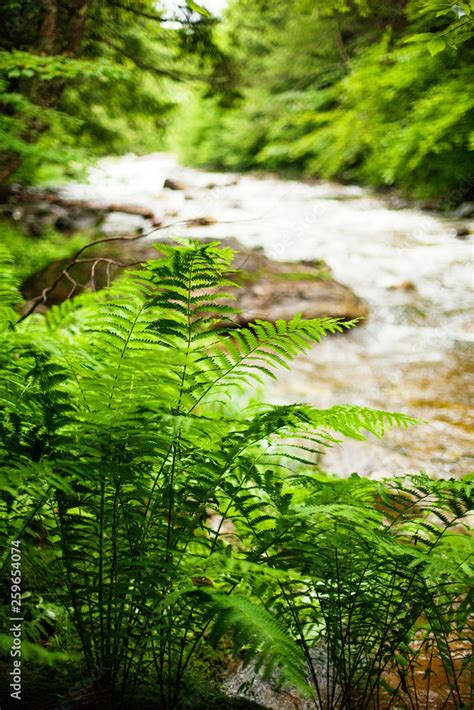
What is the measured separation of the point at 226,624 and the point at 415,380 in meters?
4.93

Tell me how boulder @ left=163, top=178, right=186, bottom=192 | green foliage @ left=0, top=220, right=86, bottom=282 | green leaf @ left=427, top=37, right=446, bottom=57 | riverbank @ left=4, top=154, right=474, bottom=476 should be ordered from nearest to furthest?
1. green leaf @ left=427, top=37, right=446, bottom=57
2. riverbank @ left=4, top=154, right=474, bottom=476
3. green foliage @ left=0, top=220, right=86, bottom=282
4. boulder @ left=163, top=178, right=186, bottom=192

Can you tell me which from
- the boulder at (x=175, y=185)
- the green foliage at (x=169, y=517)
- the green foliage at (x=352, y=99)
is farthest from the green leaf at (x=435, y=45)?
the boulder at (x=175, y=185)

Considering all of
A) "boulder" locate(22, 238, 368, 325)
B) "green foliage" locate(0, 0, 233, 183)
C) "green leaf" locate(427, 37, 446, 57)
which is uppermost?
"green foliage" locate(0, 0, 233, 183)

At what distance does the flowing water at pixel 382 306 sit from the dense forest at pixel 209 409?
10 centimetres

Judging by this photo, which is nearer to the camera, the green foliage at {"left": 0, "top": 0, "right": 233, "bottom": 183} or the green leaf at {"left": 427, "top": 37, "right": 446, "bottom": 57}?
the green leaf at {"left": 427, "top": 37, "right": 446, "bottom": 57}

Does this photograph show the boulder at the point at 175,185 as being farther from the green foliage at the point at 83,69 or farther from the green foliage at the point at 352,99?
the green foliage at the point at 83,69

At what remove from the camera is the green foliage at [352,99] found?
9.61 metres

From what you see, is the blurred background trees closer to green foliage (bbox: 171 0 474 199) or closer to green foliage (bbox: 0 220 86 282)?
green foliage (bbox: 171 0 474 199)

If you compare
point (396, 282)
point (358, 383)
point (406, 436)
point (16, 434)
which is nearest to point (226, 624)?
point (16, 434)

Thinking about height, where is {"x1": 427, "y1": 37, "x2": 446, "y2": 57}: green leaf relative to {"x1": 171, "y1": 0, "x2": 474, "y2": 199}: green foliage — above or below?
below

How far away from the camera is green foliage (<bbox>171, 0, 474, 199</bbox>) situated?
9.61 metres

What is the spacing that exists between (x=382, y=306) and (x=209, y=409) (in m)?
4.39

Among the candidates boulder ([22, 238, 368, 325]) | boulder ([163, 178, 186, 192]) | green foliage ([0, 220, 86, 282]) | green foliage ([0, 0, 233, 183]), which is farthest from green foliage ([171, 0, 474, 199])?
green foliage ([0, 220, 86, 282])

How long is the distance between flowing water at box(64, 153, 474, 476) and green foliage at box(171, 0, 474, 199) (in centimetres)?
139
